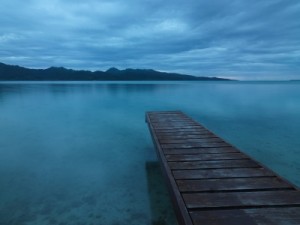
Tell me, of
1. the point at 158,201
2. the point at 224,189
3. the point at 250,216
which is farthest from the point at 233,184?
the point at 158,201

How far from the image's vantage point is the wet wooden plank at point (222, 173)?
3.72 meters

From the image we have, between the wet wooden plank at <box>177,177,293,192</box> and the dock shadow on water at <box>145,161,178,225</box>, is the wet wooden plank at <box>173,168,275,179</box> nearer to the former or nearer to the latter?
the wet wooden plank at <box>177,177,293,192</box>

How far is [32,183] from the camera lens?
240 inches

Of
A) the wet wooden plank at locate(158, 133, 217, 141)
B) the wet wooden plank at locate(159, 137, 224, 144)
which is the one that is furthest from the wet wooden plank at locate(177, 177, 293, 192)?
the wet wooden plank at locate(158, 133, 217, 141)

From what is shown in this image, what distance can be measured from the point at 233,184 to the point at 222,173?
1.46 ft

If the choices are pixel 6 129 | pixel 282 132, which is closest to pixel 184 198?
pixel 282 132

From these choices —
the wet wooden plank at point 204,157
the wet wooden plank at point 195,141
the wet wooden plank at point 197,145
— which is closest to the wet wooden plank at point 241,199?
the wet wooden plank at point 204,157

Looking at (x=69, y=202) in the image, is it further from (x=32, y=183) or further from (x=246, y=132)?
(x=246, y=132)

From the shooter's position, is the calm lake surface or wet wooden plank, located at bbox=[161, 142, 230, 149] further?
wet wooden plank, located at bbox=[161, 142, 230, 149]

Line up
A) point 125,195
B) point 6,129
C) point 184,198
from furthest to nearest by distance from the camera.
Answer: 1. point 6,129
2. point 125,195
3. point 184,198

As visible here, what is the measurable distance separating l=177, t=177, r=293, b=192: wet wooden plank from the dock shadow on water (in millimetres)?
1599

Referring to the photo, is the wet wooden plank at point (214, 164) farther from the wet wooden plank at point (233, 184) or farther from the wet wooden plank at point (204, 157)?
the wet wooden plank at point (233, 184)

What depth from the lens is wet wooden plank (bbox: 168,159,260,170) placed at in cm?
416

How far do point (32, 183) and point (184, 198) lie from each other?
5.22 metres
